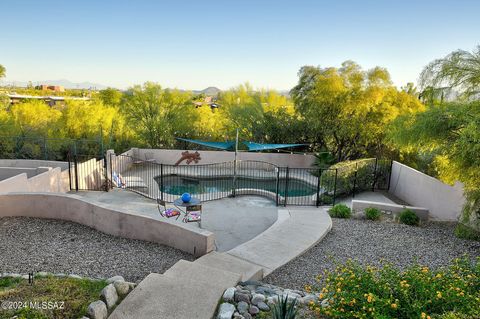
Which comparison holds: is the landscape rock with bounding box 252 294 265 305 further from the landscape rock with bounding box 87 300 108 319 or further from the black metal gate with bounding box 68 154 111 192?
the black metal gate with bounding box 68 154 111 192

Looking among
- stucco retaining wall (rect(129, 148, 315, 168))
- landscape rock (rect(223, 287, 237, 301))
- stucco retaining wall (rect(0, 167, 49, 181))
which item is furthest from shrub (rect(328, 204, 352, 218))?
stucco retaining wall (rect(0, 167, 49, 181))

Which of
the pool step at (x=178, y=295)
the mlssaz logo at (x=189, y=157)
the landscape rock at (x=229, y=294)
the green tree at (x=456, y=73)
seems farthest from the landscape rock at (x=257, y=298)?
the mlssaz logo at (x=189, y=157)

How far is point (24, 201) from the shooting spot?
21.2 ft

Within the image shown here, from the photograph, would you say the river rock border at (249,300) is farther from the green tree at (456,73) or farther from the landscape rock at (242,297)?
the green tree at (456,73)

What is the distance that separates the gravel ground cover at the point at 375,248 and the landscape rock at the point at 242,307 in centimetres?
145

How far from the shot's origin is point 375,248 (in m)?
5.96

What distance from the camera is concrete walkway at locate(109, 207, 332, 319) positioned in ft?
10.1

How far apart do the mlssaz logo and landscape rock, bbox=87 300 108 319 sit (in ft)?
40.3

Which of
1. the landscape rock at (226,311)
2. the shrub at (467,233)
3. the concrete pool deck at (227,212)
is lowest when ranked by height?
the concrete pool deck at (227,212)

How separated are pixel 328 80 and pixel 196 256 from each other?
10698mm

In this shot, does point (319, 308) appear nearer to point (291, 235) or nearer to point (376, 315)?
point (376, 315)

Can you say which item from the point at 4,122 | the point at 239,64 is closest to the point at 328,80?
the point at 239,64

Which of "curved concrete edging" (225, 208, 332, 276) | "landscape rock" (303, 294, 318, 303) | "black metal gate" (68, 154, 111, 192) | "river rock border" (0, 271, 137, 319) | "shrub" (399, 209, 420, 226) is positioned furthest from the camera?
"black metal gate" (68, 154, 111, 192)

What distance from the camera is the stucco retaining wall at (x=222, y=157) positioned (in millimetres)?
15047
